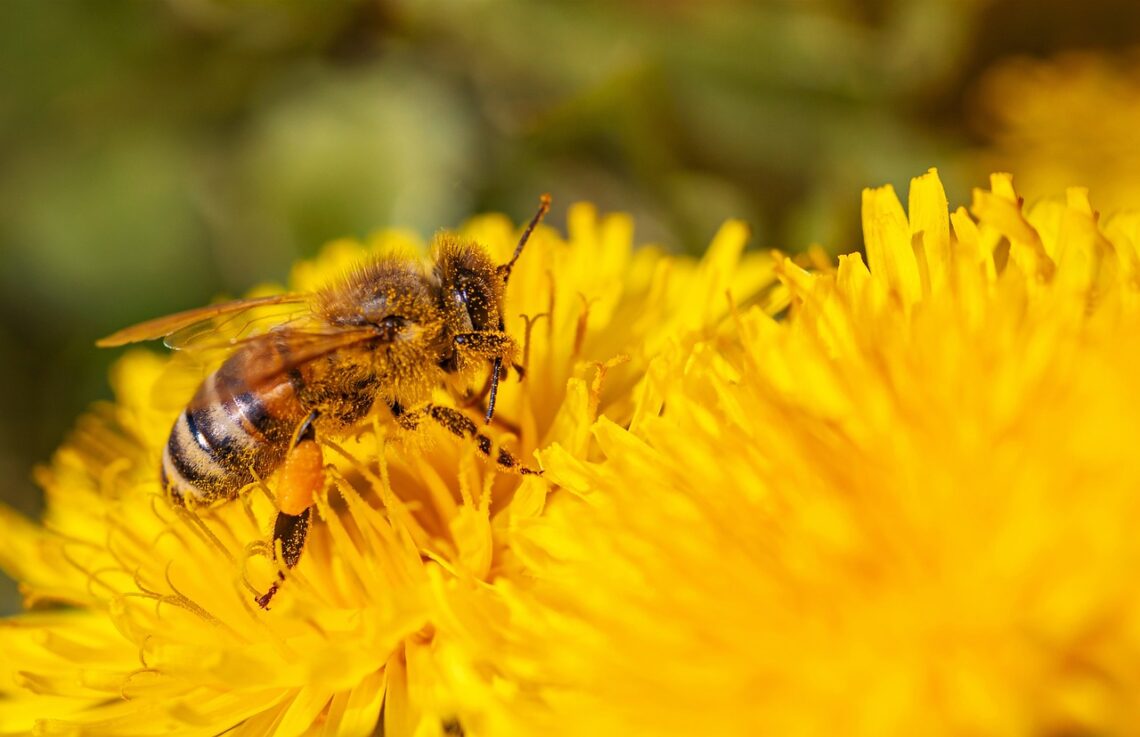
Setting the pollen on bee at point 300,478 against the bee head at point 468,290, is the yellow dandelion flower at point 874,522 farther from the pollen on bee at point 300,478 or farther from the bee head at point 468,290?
the pollen on bee at point 300,478

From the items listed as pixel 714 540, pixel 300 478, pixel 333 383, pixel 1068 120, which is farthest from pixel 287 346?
pixel 1068 120

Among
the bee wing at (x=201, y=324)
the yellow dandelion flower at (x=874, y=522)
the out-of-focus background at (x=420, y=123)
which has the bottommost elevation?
the yellow dandelion flower at (x=874, y=522)

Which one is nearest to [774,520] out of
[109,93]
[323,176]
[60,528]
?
[60,528]

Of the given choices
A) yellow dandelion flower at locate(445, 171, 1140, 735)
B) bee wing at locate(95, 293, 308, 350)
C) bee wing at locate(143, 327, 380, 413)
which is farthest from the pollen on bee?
yellow dandelion flower at locate(445, 171, 1140, 735)

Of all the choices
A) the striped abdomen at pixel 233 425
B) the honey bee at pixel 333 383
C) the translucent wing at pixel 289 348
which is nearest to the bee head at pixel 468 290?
the honey bee at pixel 333 383

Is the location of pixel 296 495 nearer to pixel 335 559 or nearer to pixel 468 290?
pixel 335 559

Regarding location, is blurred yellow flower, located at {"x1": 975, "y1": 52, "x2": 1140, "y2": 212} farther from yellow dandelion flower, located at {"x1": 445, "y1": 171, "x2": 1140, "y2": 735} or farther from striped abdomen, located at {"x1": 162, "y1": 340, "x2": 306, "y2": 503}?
striped abdomen, located at {"x1": 162, "y1": 340, "x2": 306, "y2": 503}
